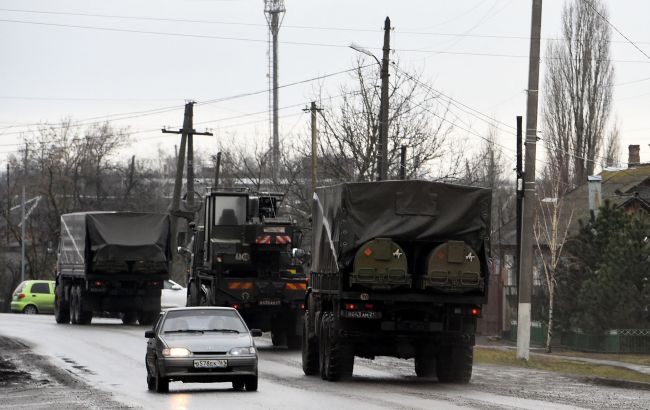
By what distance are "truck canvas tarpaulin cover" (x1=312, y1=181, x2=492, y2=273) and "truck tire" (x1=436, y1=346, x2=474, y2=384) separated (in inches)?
70.1

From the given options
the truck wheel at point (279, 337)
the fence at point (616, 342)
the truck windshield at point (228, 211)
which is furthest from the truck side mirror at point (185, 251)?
the fence at point (616, 342)

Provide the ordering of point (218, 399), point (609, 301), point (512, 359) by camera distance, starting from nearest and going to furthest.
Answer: point (218, 399)
point (512, 359)
point (609, 301)

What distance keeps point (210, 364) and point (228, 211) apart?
13538 millimetres

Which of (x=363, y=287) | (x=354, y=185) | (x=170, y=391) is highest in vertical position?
(x=354, y=185)

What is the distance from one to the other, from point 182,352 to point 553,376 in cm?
890

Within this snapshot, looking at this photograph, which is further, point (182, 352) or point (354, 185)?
point (354, 185)

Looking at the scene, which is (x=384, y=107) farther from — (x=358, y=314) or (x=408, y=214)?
(x=358, y=314)

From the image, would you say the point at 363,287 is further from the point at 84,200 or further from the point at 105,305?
the point at 84,200

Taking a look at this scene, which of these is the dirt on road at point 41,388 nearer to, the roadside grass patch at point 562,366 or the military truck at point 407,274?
the military truck at point 407,274

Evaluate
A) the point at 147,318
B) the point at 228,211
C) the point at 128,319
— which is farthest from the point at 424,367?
the point at 128,319

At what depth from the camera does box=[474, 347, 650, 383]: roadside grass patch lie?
88.1 ft

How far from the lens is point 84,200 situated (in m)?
92.8

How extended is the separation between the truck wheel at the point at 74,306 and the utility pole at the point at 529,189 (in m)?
18.1

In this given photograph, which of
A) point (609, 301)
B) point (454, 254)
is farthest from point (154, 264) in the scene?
point (454, 254)
